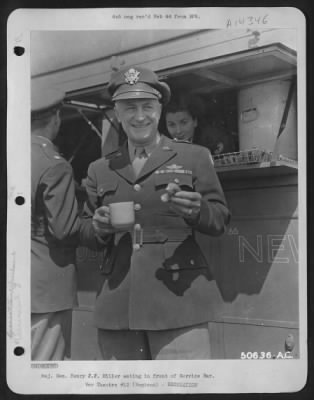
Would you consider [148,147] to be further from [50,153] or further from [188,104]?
[50,153]

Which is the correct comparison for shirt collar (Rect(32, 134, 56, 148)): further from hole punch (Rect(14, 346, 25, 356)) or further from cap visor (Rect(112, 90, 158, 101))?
hole punch (Rect(14, 346, 25, 356))

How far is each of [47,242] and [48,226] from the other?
0.05 metres

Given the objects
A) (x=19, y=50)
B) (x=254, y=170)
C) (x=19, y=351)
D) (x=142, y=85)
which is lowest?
(x=19, y=351)

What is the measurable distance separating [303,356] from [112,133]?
83 cm

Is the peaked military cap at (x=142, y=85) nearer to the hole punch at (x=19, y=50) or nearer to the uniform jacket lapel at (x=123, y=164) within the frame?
the uniform jacket lapel at (x=123, y=164)

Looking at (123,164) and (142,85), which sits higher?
(142,85)

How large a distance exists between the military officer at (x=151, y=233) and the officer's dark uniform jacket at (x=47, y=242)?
0.08 m

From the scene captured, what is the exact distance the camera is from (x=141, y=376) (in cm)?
156

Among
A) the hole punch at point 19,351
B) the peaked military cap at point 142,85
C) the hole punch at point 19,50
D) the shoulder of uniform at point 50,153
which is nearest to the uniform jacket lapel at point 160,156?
the peaked military cap at point 142,85

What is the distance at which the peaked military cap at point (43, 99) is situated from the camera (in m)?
1.57

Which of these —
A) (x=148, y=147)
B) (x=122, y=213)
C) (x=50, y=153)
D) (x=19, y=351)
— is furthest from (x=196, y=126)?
(x=19, y=351)

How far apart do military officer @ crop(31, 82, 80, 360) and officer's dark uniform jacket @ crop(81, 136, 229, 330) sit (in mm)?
75

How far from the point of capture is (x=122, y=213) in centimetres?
152

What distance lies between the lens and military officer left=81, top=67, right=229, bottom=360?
1.53 m
